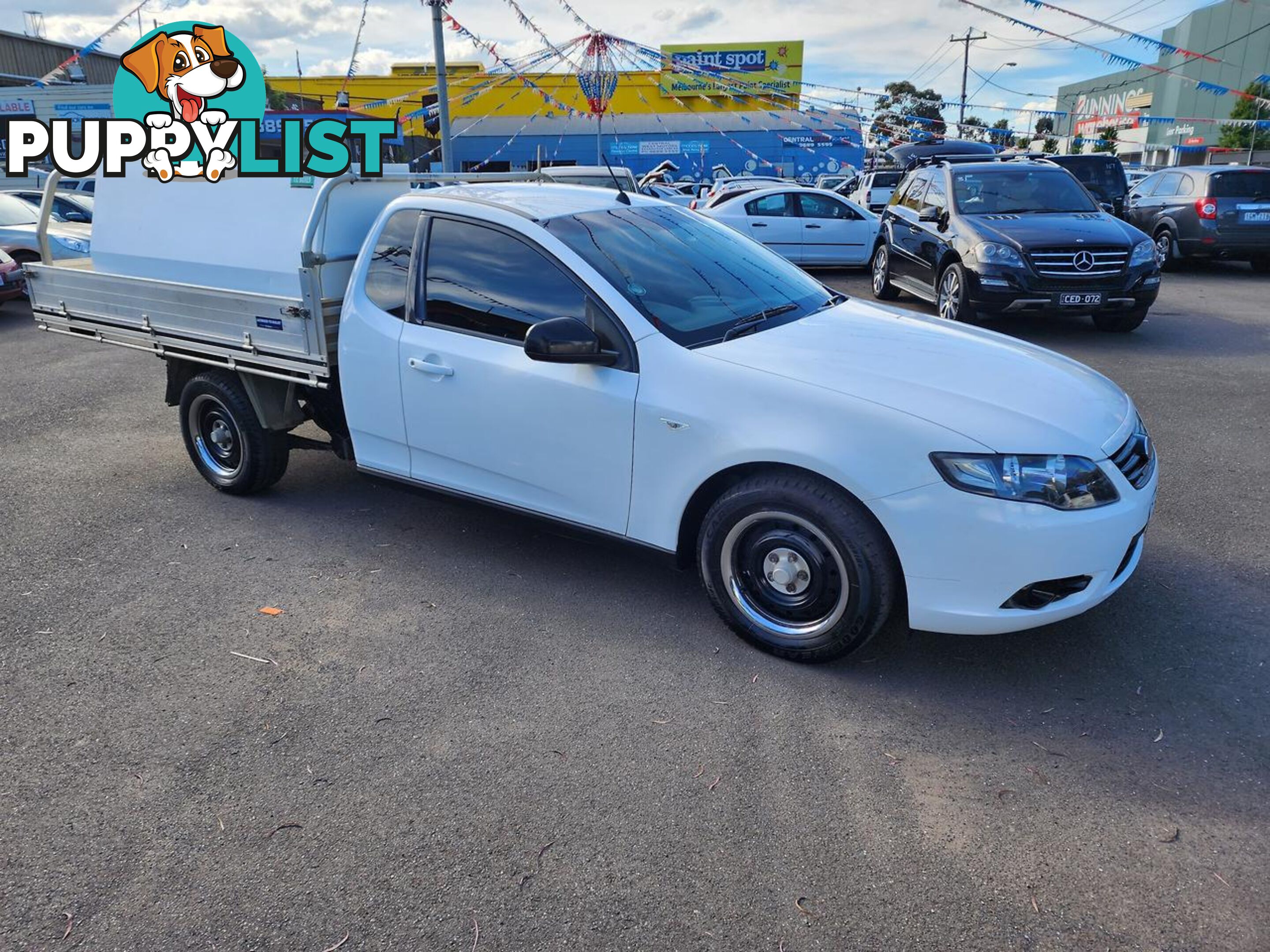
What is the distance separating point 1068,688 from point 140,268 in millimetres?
5508

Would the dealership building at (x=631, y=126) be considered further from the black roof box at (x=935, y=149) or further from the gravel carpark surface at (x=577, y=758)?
the gravel carpark surface at (x=577, y=758)

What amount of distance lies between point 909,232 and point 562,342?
870 cm

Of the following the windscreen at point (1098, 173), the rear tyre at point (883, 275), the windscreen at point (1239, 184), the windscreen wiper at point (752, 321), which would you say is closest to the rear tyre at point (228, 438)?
the windscreen wiper at point (752, 321)

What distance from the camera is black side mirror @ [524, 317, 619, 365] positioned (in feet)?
11.8

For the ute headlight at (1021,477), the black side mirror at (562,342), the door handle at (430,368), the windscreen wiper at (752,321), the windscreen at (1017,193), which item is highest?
the windscreen at (1017,193)

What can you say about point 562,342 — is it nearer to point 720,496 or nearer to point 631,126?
point 720,496

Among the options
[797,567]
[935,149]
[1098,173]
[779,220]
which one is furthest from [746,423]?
[935,149]

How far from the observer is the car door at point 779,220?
14984mm

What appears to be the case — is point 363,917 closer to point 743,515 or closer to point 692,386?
point 743,515

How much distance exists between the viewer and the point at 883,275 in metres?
12.2

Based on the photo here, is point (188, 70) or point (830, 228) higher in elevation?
point (188, 70)

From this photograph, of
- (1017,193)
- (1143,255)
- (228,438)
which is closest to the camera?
(228,438)

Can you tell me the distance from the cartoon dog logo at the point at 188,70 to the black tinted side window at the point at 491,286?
1183cm

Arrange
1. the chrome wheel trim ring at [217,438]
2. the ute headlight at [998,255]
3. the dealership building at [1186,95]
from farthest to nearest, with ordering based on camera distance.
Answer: the dealership building at [1186,95] → the ute headlight at [998,255] → the chrome wheel trim ring at [217,438]
